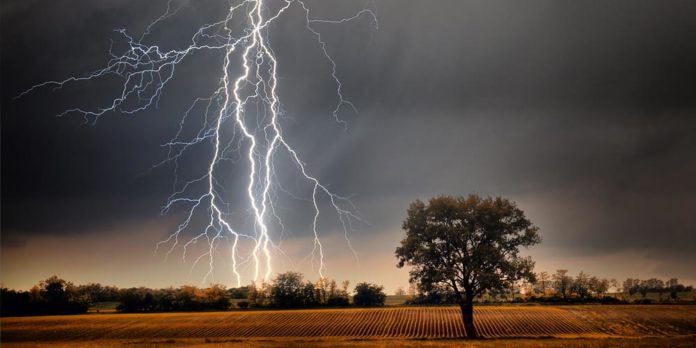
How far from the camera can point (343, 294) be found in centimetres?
6738

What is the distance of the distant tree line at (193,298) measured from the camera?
63281mm

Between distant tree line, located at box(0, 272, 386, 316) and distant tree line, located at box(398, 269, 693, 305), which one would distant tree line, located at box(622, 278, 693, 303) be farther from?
distant tree line, located at box(0, 272, 386, 316)

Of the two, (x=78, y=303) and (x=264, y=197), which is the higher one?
(x=264, y=197)

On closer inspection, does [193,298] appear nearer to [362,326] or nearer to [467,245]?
[362,326]

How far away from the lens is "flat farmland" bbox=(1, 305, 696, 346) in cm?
3609

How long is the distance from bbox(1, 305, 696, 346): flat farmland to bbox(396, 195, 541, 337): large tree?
378 centimetres

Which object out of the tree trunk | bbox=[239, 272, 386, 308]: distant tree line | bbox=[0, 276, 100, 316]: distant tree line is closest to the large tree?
the tree trunk

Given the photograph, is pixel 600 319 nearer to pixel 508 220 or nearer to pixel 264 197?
pixel 508 220

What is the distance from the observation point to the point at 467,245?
33.8 metres

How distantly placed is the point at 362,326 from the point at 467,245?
12.8 m

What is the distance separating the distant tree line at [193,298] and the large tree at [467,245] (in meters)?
30.3

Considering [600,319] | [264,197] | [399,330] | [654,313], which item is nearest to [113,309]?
[264,197]

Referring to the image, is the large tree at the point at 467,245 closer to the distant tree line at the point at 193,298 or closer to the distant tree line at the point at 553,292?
the distant tree line at the point at 553,292

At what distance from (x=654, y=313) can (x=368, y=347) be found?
106 ft
